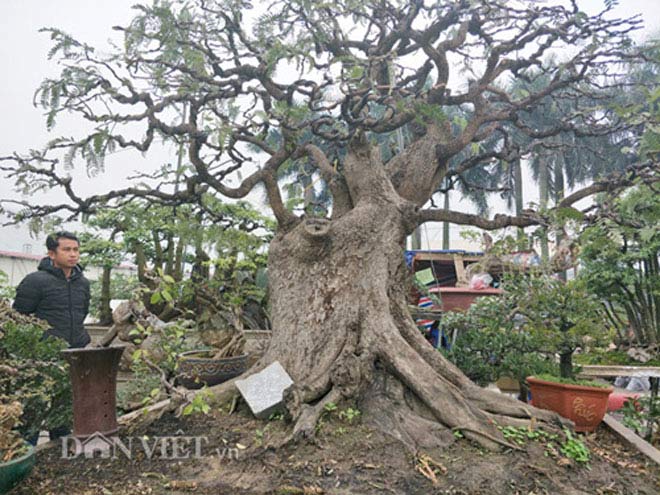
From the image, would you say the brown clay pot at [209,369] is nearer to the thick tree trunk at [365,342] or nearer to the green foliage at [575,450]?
the thick tree trunk at [365,342]

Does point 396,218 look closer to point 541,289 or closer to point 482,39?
point 541,289

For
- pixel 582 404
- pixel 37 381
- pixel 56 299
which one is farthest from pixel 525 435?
pixel 56 299

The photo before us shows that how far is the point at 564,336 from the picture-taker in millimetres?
4363

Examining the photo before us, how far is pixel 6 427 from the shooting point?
238 cm

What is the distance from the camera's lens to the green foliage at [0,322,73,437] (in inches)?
118

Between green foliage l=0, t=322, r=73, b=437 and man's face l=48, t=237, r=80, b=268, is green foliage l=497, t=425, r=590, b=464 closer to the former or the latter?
green foliage l=0, t=322, r=73, b=437

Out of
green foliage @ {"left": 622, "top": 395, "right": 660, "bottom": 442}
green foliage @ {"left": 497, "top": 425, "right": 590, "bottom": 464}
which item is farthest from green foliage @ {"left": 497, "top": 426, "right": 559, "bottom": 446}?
green foliage @ {"left": 622, "top": 395, "right": 660, "bottom": 442}

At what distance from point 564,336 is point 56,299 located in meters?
4.40

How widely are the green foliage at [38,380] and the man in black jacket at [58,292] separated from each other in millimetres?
528

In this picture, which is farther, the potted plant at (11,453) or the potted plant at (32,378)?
the potted plant at (32,378)

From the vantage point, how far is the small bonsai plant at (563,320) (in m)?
4.35

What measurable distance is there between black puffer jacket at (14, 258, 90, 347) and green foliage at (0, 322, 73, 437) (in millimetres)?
526

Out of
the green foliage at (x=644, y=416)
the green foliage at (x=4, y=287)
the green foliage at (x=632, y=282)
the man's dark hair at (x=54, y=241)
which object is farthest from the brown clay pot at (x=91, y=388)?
the green foliage at (x=632, y=282)

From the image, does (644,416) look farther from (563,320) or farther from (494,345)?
(494,345)
